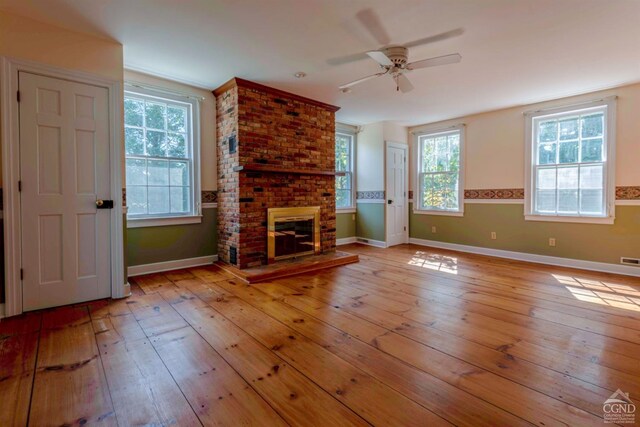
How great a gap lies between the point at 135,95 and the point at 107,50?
84 cm

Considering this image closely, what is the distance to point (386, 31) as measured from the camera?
9.03 feet

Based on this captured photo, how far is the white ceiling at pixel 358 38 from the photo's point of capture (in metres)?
2.42

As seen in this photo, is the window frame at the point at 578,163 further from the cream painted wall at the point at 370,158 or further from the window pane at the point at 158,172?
the window pane at the point at 158,172

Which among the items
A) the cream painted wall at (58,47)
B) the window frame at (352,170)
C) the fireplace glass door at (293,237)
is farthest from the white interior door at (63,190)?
the window frame at (352,170)

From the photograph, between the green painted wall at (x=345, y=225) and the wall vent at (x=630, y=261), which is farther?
the green painted wall at (x=345, y=225)

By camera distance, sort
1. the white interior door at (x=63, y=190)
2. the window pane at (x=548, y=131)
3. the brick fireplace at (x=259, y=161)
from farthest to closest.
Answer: the window pane at (x=548, y=131) < the brick fireplace at (x=259, y=161) < the white interior door at (x=63, y=190)

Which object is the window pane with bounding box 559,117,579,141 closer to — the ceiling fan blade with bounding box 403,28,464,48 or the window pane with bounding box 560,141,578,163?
the window pane with bounding box 560,141,578,163

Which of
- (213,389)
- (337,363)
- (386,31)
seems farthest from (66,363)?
(386,31)

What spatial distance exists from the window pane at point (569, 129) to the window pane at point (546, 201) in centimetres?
81

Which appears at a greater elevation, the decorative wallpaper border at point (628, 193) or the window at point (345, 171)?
the window at point (345, 171)

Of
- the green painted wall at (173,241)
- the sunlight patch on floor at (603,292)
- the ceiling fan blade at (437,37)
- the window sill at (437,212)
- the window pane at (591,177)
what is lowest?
the sunlight patch on floor at (603,292)

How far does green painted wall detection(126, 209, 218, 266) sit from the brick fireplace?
5.9 inches

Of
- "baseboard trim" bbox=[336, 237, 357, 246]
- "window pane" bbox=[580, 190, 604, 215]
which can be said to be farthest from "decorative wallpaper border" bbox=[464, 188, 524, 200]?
"baseboard trim" bbox=[336, 237, 357, 246]

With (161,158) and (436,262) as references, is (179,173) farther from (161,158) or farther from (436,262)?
(436,262)
